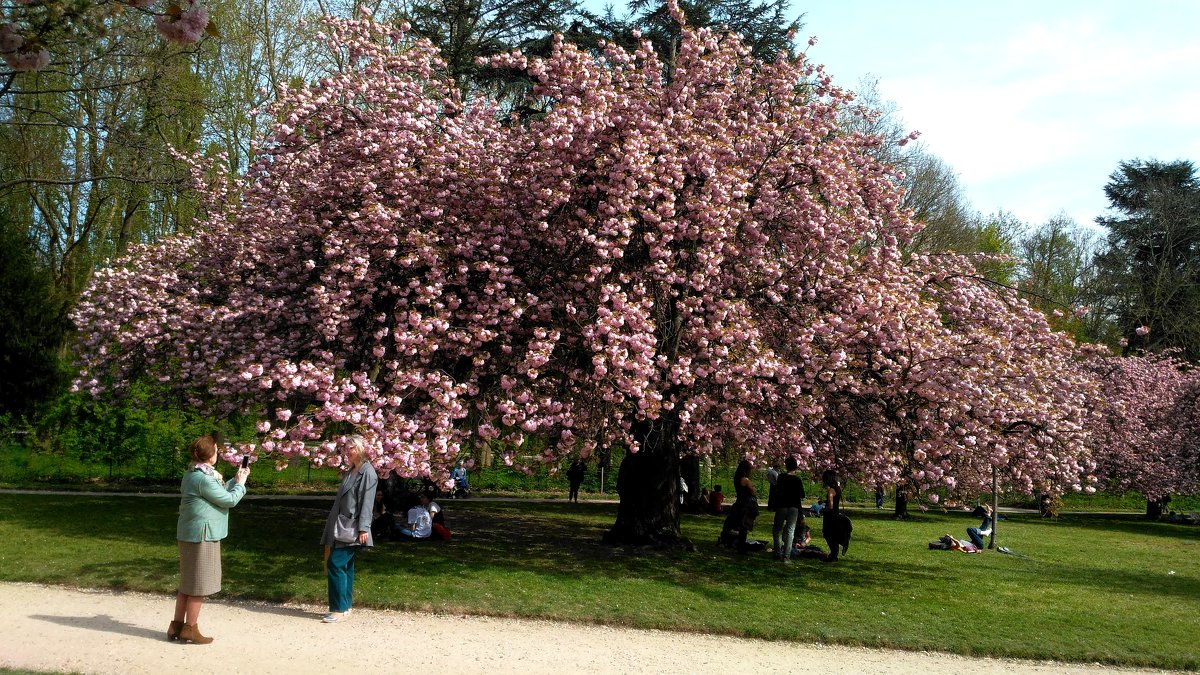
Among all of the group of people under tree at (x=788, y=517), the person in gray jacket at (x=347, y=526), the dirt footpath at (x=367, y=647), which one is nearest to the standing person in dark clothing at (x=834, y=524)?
the group of people under tree at (x=788, y=517)

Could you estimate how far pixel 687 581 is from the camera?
37.3 ft

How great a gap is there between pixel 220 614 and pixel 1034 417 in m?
A: 9.73

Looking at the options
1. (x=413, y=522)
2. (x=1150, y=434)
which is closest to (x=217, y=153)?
(x=413, y=522)

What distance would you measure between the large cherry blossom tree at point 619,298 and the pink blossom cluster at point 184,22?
5589 millimetres

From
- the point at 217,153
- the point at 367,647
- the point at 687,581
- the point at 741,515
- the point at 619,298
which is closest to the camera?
the point at 367,647

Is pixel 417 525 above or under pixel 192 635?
above

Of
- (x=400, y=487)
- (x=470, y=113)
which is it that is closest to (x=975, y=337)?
(x=470, y=113)

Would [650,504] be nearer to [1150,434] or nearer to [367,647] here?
[367,647]

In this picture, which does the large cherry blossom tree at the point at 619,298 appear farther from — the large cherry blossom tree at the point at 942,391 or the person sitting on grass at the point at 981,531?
the person sitting on grass at the point at 981,531

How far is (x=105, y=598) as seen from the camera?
9250 mm

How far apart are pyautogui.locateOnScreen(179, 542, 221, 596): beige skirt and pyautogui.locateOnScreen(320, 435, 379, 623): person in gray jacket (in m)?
1.17

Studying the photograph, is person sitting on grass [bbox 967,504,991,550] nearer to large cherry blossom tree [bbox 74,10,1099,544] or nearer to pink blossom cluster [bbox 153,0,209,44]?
large cherry blossom tree [bbox 74,10,1099,544]

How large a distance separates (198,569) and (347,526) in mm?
1390

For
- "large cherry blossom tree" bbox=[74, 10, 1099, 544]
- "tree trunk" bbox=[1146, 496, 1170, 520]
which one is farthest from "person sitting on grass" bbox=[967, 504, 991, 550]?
"tree trunk" bbox=[1146, 496, 1170, 520]
